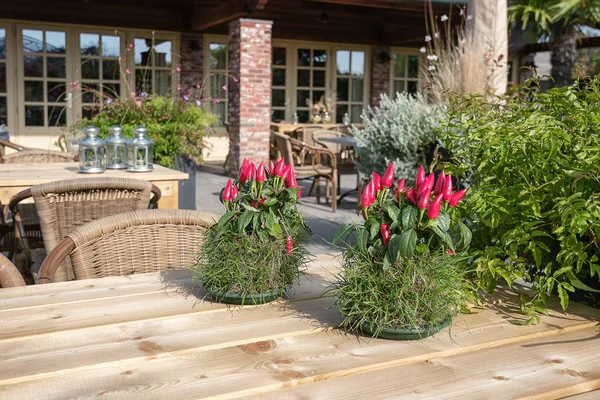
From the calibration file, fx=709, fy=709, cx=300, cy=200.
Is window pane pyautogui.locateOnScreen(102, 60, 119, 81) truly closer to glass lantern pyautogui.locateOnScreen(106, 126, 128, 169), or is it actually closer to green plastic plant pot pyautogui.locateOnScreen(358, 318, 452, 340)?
glass lantern pyautogui.locateOnScreen(106, 126, 128, 169)

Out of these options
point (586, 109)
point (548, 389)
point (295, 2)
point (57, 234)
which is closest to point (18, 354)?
point (548, 389)

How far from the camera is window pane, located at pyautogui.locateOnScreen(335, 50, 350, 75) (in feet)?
40.5

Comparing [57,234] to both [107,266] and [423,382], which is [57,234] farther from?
[423,382]

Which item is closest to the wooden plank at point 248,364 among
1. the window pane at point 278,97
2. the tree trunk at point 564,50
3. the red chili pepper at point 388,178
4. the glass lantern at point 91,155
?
the red chili pepper at point 388,178

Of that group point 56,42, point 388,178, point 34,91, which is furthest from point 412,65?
point 388,178

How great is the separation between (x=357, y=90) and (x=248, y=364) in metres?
11.7

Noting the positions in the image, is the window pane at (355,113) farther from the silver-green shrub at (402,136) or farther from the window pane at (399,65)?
the silver-green shrub at (402,136)

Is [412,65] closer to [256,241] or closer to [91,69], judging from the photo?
[91,69]

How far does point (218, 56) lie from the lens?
11453 mm

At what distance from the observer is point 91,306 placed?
1.45 meters

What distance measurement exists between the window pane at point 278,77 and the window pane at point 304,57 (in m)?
0.36

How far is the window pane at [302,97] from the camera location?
12070mm

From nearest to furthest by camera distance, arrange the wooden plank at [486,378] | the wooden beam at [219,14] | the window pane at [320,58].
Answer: the wooden plank at [486,378] < the wooden beam at [219,14] < the window pane at [320,58]

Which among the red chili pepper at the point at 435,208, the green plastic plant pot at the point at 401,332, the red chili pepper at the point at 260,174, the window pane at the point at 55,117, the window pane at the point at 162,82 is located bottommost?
the green plastic plant pot at the point at 401,332
